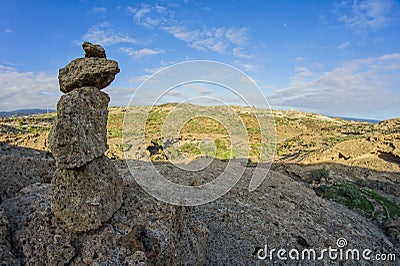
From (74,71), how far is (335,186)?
37.2 feet

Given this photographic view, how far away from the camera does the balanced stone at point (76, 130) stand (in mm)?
3400

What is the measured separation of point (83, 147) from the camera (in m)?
3.49

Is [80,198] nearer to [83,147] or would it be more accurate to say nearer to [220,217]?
[83,147]

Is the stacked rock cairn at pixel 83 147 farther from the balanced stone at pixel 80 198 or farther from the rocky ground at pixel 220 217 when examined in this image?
the rocky ground at pixel 220 217

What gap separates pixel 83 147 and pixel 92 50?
1437 millimetres

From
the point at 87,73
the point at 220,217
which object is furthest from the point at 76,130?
the point at 220,217


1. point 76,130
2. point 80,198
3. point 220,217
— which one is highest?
point 76,130

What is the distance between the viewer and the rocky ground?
3.54 metres

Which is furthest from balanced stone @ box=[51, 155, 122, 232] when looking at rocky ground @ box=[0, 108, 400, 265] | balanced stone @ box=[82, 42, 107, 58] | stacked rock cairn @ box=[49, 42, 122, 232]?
balanced stone @ box=[82, 42, 107, 58]

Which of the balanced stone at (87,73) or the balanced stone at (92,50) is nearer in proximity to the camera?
the balanced stone at (87,73)

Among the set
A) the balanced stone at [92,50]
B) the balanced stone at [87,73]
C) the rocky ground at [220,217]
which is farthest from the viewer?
the balanced stone at [92,50]

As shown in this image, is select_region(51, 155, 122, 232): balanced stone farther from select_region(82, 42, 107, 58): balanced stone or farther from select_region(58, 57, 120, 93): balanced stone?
select_region(82, 42, 107, 58): balanced stone

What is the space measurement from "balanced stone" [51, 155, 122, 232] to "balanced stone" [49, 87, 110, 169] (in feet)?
0.69

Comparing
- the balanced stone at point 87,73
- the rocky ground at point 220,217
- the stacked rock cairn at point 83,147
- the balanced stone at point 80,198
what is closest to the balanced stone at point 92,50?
the stacked rock cairn at point 83,147
